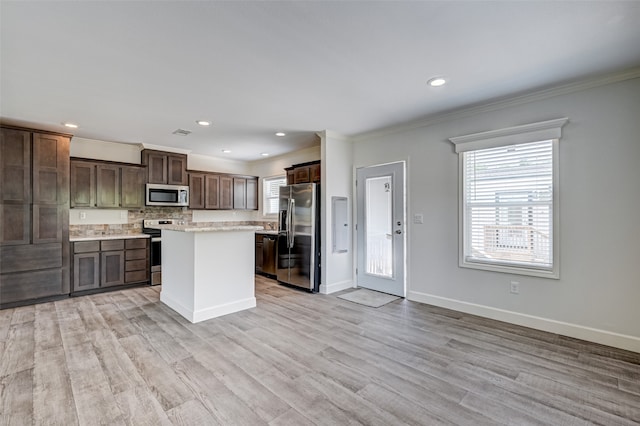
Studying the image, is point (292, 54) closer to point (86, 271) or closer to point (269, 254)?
point (269, 254)

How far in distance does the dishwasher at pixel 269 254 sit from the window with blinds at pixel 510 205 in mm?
3336

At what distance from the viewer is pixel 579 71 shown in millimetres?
2766

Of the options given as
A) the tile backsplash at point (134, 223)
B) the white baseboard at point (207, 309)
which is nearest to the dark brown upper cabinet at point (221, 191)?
the tile backsplash at point (134, 223)

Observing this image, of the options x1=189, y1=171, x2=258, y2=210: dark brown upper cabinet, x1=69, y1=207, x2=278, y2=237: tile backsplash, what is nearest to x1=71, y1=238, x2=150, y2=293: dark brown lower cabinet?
x1=69, y1=207, x2=278, y2=237: tile backsplash

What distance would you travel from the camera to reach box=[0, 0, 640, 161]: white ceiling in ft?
6.38

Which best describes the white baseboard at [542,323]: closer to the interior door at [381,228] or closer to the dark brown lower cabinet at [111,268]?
the interior door at [381,228]

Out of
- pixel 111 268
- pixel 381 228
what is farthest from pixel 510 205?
pixel 111 268

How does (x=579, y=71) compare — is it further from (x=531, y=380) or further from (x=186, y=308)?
(x=186, y=308)

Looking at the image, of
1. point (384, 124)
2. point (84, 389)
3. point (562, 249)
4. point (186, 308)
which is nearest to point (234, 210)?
point (186, 308)

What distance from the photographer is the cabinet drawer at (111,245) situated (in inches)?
188

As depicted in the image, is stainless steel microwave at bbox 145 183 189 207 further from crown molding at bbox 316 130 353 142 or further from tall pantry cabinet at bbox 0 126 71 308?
crown molding at bbox 316 130 353 142

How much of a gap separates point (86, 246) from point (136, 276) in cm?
87

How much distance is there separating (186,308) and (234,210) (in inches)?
141

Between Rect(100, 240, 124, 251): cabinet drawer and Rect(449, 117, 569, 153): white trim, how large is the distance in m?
5.31
